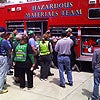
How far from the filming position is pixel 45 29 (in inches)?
384

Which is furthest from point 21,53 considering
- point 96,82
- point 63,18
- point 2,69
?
point 63,18

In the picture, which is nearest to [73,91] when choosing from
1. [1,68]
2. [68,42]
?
[68,42]

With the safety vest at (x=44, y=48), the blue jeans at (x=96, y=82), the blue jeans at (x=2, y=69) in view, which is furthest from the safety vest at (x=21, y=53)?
the blue jeans at (x=96, y=82)

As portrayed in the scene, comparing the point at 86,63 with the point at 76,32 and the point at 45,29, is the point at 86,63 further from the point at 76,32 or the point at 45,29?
the point at 45,29

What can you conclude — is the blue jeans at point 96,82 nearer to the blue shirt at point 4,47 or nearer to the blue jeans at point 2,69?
the blue jeans at point 2,69

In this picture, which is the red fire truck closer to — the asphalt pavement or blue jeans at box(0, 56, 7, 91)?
the asphalt pavement

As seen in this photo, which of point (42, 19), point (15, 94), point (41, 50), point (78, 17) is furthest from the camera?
point (42, 19)

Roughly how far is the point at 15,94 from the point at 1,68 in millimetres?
751

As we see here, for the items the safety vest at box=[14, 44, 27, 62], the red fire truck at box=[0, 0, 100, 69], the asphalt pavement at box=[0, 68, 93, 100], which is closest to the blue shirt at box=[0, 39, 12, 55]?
the safety vest at box=[14, 44, 27, 62]

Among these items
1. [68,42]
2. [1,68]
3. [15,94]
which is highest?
[68,42]

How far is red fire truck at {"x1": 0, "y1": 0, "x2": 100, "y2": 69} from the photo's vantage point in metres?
8.42

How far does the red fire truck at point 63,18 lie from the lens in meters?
8.42

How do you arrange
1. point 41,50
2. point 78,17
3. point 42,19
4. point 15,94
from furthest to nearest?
point 42,19 < point 78,17 < point 41,50 < point 15,94

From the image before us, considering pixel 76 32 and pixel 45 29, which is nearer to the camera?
pixel 76 32
